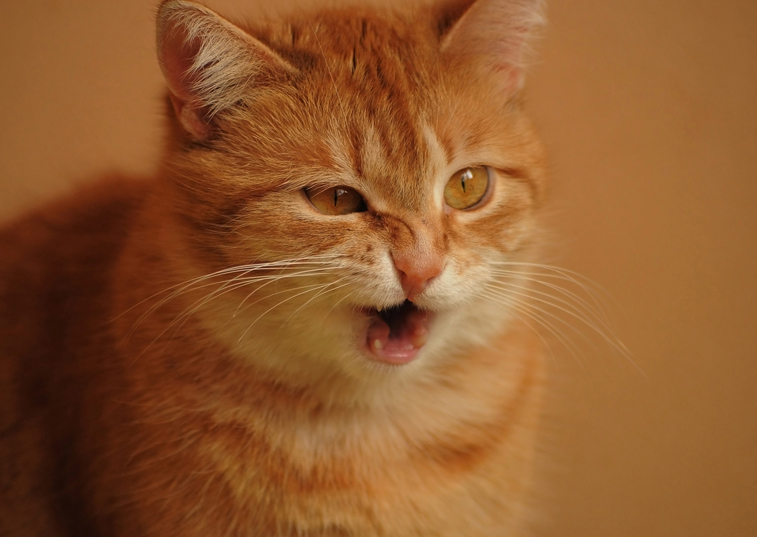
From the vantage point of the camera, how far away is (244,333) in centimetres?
89

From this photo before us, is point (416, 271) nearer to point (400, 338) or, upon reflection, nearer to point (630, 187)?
point (400, 338)

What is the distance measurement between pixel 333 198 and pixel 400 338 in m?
0.21

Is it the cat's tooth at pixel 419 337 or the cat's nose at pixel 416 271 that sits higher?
the cat's nose at pixel 416 271

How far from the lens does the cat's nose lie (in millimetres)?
767

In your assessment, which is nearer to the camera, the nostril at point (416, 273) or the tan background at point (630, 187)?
the nostril at point (416, 273)

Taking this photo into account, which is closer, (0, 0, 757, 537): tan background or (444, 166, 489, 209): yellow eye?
(444, 166, 489, 209): yellow eye

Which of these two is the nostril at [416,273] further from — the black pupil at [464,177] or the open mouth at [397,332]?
the black pupil at [464,177]

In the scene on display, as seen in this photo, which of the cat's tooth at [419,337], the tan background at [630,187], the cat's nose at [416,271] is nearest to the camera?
the cat's nose at [416,271]

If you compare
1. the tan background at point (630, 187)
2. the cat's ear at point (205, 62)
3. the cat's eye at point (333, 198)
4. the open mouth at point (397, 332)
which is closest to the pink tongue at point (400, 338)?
the open mouth at point (397, 332)

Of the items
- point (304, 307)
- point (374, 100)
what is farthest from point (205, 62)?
point (304, 307)

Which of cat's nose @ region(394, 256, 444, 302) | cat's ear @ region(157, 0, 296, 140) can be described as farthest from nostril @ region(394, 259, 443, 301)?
cat's ear @ region(157, 0, 296, 140)

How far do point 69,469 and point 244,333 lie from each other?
44 cm

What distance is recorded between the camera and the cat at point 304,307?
83 cm

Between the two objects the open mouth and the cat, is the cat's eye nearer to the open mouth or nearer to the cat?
the cat
